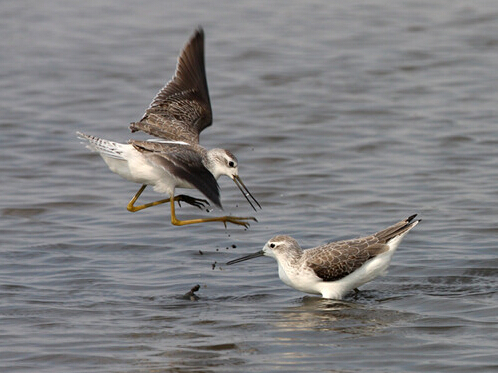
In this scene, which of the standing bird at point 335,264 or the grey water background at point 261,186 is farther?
the standing bird at point 335,264

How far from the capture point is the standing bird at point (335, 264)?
9.52 metres

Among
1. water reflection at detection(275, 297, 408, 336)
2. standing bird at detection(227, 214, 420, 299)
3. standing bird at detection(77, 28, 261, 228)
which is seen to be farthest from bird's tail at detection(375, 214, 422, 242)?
standing bird at detection(77, 28, 261, 228)

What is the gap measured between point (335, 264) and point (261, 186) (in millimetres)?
3960

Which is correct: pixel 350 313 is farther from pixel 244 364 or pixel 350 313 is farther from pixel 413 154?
pixel 413 154

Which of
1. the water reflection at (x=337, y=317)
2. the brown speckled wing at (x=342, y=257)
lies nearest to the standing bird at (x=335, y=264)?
the brown speckled wing at (x=342, y=257)

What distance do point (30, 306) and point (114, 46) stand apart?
498 inches

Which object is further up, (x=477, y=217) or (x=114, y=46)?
(x=114, y=46)

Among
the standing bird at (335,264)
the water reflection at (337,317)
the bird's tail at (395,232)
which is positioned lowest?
the water reflection at (337,317)

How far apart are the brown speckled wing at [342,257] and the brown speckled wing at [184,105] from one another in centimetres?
173

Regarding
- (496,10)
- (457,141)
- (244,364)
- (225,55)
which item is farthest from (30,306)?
(496,10)

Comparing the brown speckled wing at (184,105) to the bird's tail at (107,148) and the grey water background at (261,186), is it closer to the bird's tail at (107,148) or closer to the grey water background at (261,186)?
the bird's tail at (107,148)

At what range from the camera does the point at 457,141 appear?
1505 cm

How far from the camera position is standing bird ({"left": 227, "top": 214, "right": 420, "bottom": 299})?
9.52m

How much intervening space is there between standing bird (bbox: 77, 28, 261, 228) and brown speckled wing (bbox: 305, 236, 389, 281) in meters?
0.85
